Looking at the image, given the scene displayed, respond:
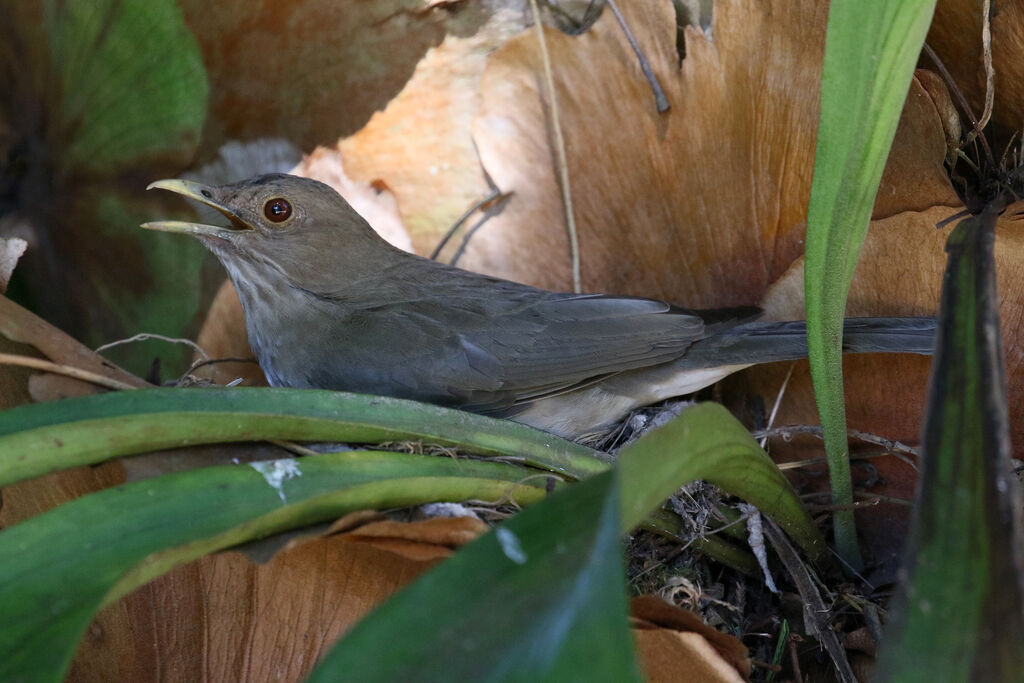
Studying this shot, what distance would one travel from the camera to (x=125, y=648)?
4.85ft

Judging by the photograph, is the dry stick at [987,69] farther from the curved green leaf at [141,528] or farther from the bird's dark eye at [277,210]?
the bird's dark eye at [277,210]

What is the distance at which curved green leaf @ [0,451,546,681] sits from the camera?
1.02m

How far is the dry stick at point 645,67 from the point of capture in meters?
2.23

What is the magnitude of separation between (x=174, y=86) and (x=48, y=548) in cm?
171

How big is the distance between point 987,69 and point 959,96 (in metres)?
0.09

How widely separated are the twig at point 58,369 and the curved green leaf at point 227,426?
0.19 m

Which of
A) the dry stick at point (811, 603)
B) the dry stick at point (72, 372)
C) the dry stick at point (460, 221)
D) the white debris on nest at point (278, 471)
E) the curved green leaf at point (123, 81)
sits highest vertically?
the curved green leaf at point (123, 81)

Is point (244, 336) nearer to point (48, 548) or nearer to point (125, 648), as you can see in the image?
point (125, 648)

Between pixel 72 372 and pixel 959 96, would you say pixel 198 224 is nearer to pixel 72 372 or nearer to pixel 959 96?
pixel 72 372

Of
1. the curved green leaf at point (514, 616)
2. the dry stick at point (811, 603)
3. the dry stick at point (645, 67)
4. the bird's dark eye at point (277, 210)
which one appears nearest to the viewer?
the curved green leaf at point (514, 616)

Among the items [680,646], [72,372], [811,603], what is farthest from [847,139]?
[72,372]

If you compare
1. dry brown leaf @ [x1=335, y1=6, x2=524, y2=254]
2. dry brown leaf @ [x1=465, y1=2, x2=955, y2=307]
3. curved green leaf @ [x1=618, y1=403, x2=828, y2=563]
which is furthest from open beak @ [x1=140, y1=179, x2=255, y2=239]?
curved green leaf @ [x1=618, y1=403, x2=828, y2=563]

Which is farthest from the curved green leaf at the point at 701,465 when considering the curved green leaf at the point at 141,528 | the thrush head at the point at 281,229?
the thrush head at the point at 281,229

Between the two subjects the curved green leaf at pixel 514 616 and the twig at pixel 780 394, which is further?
the twig at pixel 780 394
